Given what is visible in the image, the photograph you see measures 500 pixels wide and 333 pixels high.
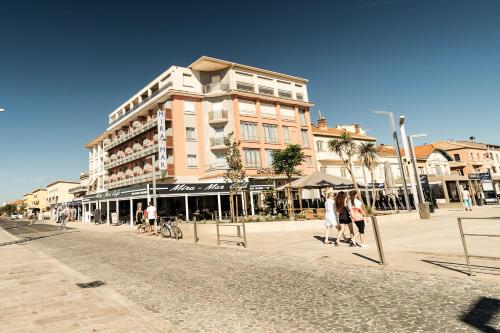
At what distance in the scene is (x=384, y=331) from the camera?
11.1ft

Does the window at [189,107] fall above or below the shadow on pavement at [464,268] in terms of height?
above

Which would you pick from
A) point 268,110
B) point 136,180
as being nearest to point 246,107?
point 268,110

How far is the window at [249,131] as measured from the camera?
32.7 metres

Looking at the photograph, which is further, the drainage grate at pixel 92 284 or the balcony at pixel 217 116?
the balcony at pixel 217 116

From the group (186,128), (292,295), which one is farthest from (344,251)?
(186,128)

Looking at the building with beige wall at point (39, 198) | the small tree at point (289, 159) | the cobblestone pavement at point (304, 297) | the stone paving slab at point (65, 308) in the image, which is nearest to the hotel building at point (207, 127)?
the small tree at point (289, 159)

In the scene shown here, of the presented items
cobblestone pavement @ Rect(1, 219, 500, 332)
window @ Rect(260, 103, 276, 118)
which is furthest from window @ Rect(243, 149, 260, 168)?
cobblestone pavement @ Rect(1, 219, 500, 332)

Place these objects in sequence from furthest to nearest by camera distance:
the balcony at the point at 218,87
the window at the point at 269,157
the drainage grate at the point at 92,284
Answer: the balcony at the point at 218,87, the window at the point at 269,157, the drainage grate at the point at 92,284

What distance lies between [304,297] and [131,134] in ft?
121

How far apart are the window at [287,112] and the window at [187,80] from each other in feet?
37.1

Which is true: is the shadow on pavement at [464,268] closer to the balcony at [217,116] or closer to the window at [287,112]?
the balcony at [217,116]

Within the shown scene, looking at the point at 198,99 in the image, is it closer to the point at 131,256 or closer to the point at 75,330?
the point at 131,256

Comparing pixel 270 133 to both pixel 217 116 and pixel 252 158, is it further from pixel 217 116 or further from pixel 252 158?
pixel 217 116

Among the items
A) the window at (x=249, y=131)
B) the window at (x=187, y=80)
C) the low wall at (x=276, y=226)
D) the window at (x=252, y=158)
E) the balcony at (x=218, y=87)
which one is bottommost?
the low wall at (x=276, y=226)
